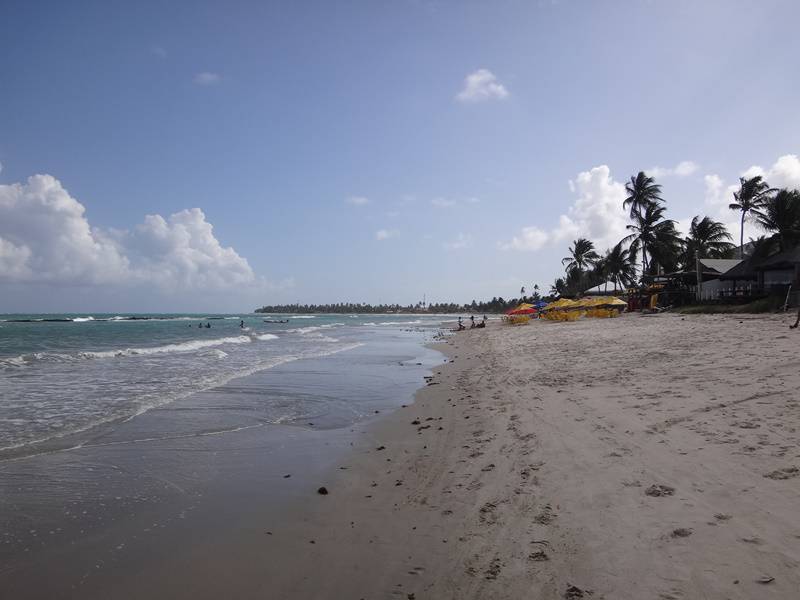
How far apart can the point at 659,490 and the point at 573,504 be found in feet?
2.63

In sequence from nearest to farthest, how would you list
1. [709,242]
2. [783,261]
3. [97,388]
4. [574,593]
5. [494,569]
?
[574,593]
[494,569]
[97,388]
[783,261]
[709,242]

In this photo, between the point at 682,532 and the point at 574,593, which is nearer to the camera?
the point at 574,593

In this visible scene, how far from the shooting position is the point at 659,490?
4258 mm

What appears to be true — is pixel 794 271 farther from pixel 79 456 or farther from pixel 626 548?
pixel 79 456

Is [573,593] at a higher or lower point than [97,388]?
higher

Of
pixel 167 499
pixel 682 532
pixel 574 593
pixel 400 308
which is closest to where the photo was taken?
pixel 574 593

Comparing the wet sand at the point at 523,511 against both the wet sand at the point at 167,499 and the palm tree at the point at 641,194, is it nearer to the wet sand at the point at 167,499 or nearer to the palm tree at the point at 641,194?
the wet sand at the point at 167,499

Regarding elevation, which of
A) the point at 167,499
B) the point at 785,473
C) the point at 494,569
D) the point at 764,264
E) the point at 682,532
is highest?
the point at 764,264

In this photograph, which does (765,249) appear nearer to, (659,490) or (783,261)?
(783,261)

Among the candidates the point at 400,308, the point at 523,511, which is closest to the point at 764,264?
the point at 523,511

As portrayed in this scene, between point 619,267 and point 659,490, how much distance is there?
58325mm

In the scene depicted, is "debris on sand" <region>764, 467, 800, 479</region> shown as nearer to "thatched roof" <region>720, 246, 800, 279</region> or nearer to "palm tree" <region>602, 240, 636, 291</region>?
"thatched roof" <region>720, 246, 800, 279</region>

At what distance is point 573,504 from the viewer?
422cm

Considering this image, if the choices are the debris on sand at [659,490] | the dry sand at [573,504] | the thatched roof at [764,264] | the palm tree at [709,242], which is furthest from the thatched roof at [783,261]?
the debris on sand at [659,490]
